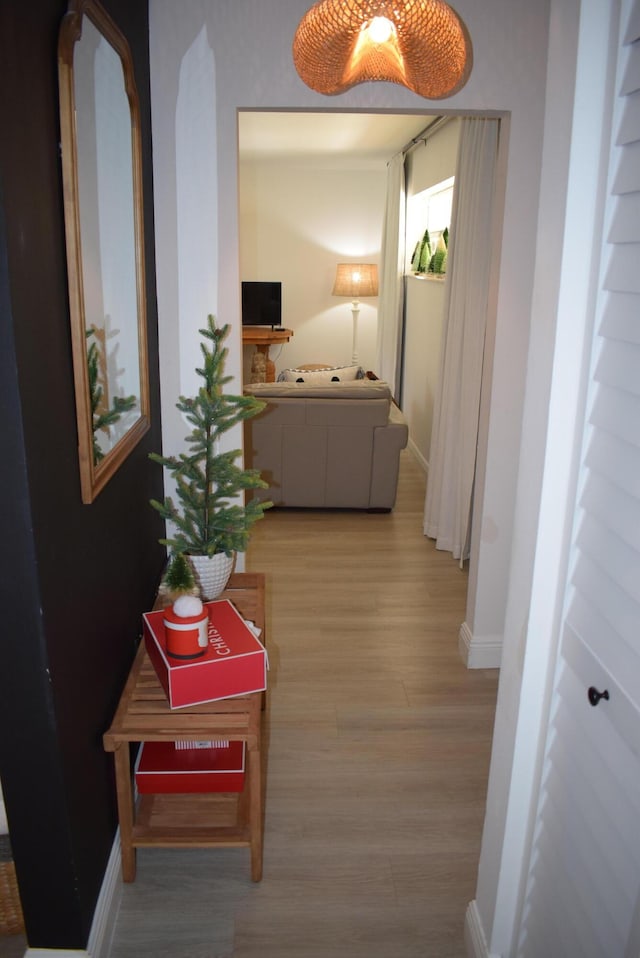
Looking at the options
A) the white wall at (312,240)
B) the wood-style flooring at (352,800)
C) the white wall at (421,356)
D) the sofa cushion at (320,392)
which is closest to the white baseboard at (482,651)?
the wood-style flooring at (352,800)

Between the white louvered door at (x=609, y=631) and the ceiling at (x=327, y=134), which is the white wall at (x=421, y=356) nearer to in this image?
the ceiling at (x=327, y=134)

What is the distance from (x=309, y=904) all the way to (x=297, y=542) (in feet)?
8.65

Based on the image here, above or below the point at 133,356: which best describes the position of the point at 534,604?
below

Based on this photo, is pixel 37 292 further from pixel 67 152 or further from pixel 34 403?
pixel 67 152

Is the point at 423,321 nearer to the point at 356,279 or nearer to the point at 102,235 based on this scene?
the point at 356,279

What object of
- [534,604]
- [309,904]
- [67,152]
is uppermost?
[67,152]

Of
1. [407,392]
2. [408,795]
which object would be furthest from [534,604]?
[407,392]

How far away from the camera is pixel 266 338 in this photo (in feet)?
25.6

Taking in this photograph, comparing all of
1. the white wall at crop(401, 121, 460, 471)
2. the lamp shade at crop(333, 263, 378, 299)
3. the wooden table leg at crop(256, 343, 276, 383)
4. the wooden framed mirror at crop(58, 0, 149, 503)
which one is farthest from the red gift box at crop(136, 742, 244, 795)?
the lamp shade at crop(333, 263, 378, 299)

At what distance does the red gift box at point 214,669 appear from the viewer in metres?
1.83

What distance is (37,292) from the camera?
4.38 feet

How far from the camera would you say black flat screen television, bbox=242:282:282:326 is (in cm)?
801

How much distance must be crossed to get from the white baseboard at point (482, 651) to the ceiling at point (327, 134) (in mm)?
3412

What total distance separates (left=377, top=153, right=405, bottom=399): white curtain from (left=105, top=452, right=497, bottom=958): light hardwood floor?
12.2 ft
